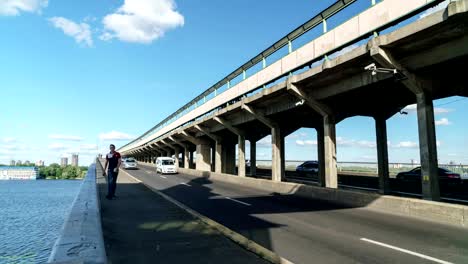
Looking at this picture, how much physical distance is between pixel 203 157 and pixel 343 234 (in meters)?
34.9

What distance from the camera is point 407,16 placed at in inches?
460

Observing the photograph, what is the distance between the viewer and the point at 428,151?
12062 mm

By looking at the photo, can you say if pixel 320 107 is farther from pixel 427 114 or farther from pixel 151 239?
pixel 151 239

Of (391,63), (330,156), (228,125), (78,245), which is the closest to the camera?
(78,245)

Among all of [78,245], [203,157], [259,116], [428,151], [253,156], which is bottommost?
[78,245]

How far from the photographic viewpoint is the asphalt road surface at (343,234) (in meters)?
6.29

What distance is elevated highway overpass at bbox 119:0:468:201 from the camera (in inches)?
447

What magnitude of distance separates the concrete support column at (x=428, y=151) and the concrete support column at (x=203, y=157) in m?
30.6

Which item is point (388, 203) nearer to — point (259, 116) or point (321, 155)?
point (321, 155)

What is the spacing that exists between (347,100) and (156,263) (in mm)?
15578

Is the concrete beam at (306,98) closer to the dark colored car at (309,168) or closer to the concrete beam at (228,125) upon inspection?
the concrete beam at (228,125)

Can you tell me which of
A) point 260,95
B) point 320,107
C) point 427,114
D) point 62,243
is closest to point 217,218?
point 62,243

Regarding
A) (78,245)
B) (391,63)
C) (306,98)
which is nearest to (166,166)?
(306,98)

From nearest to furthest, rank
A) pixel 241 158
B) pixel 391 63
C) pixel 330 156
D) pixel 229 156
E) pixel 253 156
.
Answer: pixel 391 63, pixel 330 156, pixel 241 158, pixel 253 156, pixel 229 156
